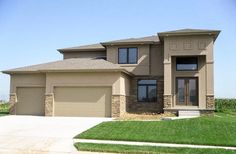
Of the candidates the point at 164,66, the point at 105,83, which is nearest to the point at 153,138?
the point at 105,83

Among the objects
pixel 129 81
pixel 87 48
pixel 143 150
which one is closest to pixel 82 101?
pixel 129 81

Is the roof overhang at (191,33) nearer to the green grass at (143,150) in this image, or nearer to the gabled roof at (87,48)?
the gabled roof at (87,48)

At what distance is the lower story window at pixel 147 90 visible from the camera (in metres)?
23.0

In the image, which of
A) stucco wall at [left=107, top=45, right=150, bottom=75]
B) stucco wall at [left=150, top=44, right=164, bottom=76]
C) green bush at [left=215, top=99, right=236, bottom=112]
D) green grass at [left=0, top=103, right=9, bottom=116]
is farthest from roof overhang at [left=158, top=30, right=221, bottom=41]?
green grass at [left=0, top=103, right=9, bottom=116]

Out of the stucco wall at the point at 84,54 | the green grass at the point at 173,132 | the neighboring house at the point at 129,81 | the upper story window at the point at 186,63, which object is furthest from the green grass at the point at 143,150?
the stucco wall at the point at 84,54

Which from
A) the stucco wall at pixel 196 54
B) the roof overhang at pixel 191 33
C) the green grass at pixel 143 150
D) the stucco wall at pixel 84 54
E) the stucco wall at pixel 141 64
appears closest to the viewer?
the green grass at pixel 143 150

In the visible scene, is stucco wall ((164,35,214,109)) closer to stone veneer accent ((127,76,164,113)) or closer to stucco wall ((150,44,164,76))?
stone veneer accent ((127,76,164,113))

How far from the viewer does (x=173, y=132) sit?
→ 12.3m

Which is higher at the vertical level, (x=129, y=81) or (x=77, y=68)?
(x=77, y=68)

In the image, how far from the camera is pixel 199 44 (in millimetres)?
20500

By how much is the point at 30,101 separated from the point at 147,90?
9.43 m

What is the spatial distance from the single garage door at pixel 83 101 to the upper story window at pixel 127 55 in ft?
15.6

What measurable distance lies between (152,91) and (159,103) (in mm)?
1157

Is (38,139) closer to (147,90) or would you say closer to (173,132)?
(173,132)
